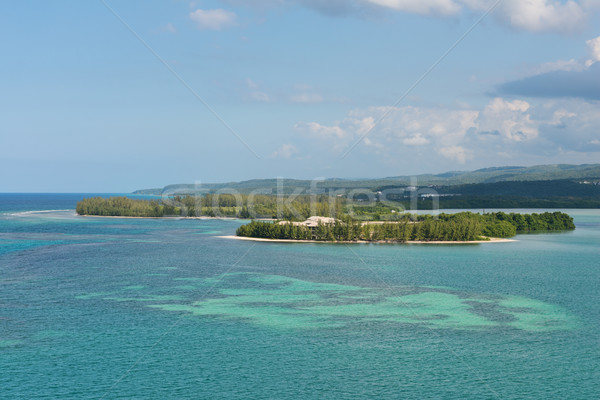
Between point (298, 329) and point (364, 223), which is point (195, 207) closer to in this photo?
point (364, 223)

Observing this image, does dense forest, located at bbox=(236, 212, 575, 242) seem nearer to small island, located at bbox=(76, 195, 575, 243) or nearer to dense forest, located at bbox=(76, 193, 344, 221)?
small island, located at bbox=(76, 195, 575, 243)

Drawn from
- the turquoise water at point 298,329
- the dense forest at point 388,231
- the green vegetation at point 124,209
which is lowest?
the turquoise water at point 298,329

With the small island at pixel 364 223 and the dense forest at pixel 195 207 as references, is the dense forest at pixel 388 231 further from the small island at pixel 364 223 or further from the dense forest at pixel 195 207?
the dense forest at pixel 195 207

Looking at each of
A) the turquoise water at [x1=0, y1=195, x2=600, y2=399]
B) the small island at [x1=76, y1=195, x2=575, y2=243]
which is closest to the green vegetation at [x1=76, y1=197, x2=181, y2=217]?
the small island at [x1=76, y1=195, x2=575, y2=243]

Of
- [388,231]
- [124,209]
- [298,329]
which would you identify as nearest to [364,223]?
[388,231]

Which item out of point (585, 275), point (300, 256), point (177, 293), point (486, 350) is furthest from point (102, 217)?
point (486, 350)

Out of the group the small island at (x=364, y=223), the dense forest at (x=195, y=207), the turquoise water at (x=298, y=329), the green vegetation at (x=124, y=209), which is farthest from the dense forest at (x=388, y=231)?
the green vegetation at (x=124, y=209)

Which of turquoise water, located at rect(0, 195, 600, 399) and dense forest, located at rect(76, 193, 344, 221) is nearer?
turquoise water, located at rect(0, 195, 600, 399)

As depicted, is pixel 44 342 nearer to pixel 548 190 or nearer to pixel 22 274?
pixel 22 274
